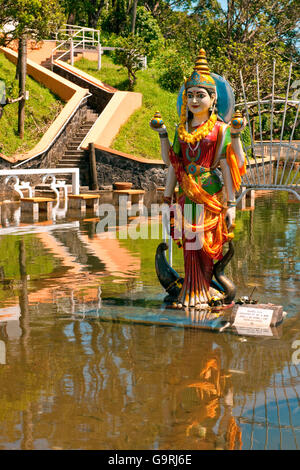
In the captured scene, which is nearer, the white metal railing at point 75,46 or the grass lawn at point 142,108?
the grass lawn at point 142,108

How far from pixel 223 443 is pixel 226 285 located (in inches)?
143

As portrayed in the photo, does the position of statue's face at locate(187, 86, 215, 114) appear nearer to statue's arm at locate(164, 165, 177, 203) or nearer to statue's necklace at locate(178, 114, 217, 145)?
statue's necklace at locate(178, 114, 217, 145)

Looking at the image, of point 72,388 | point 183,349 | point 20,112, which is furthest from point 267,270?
point 20,112

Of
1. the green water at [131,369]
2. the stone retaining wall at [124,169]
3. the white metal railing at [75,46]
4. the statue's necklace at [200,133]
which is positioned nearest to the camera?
the green water at [131,369]

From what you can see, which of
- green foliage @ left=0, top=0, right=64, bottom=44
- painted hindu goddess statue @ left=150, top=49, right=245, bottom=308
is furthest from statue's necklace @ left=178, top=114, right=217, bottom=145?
green foliage @ left=0, top=0, right=64, bottom=44

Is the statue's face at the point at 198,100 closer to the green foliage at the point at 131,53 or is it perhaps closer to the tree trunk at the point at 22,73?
the tree trunk at the point at 22,73

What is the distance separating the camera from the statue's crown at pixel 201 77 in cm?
766

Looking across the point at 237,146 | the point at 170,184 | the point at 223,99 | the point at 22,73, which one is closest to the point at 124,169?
the point at 22,73

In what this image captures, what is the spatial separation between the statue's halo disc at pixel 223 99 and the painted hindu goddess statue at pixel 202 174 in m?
0.01

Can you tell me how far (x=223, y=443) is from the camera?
4.38 meters

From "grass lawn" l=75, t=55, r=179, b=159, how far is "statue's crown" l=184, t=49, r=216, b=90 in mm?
17568

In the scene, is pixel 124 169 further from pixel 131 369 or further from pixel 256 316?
pixel 131 369

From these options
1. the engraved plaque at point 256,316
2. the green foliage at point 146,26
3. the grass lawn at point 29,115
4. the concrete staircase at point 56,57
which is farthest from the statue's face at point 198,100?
the green foliage at point 146,26

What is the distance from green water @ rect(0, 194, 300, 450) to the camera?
4547 millimetres
